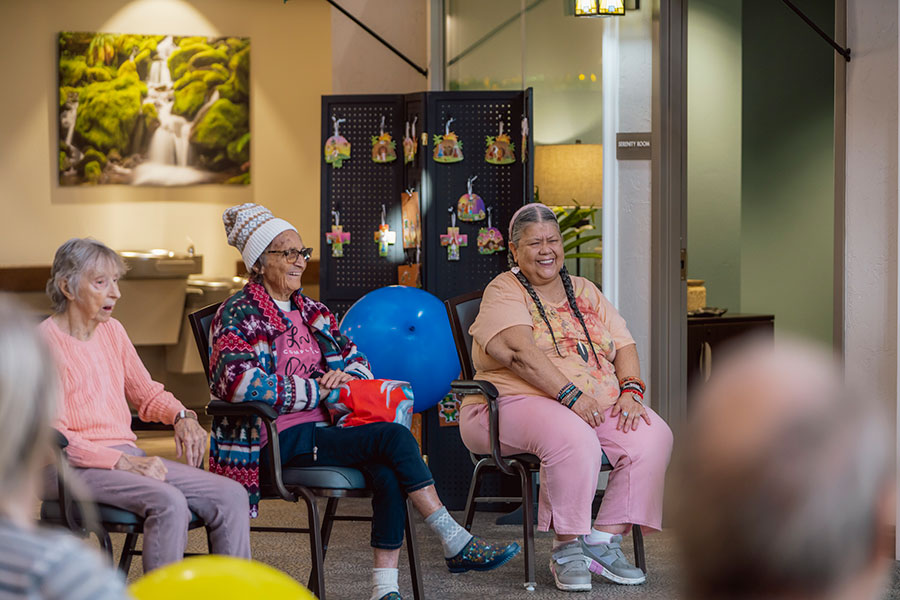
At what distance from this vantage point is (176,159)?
7652 millimetres

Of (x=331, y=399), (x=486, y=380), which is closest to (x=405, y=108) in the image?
(x=486, y=380)

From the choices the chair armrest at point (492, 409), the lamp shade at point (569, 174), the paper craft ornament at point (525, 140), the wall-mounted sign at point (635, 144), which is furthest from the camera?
the lamp shade at point (569, 174)

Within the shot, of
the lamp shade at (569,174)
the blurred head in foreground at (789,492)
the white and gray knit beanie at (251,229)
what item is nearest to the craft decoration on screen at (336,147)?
the lamp shade at (569,174)

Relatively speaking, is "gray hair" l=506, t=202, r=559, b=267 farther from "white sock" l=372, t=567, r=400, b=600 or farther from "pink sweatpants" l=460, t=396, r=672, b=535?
"white sock" l=372, t=567, r=400, b=600

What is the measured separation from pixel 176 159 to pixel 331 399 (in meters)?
4.84

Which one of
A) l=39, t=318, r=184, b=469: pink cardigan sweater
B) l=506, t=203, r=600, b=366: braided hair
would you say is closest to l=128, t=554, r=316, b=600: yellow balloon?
l=39, t=318, r=184, b=469: pink cardigan sweater

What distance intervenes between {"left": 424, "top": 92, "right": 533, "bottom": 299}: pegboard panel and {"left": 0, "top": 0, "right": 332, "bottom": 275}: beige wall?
353 cm

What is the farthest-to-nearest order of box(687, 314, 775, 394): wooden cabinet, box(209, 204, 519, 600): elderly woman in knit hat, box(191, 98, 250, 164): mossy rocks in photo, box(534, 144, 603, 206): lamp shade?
1. box(191, 98, 250, 164): mossy rocks in photo
2. box(687, 314, 775, 394): wooden cabinet
3. box(534, 144, 603, 206): lamp shade
4. box(209, 204, 519, 600): elderly woman in knit hat

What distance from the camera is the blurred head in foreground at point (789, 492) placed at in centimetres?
76

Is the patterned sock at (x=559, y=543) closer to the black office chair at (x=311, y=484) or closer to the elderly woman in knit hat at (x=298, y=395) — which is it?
the elderly woman in knit hat at (x=298, y=395)

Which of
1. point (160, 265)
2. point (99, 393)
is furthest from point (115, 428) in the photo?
point (160, 265)

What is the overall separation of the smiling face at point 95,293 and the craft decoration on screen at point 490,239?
1.90 metres

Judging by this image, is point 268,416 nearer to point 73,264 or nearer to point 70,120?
point 73,264

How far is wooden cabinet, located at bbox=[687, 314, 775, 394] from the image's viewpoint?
567cm
